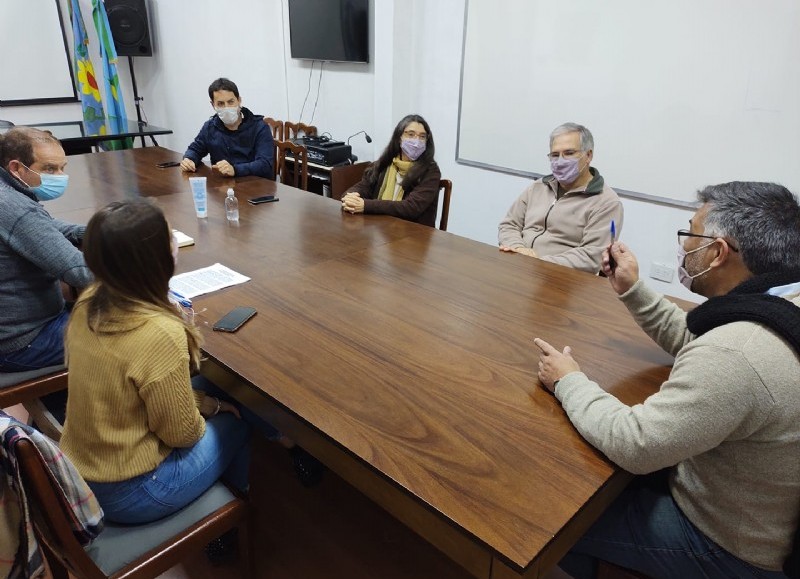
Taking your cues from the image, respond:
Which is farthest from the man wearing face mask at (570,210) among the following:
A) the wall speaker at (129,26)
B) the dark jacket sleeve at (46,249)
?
the wall speaker at (129,26)

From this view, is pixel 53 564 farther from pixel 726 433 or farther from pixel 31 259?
pixel 726 433

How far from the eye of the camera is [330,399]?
1.06 meters

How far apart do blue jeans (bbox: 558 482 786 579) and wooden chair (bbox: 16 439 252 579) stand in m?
0.76

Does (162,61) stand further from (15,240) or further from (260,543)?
(260,543)

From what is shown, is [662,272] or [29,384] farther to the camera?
[662,272]

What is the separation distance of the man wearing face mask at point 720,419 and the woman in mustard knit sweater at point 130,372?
2.47ft

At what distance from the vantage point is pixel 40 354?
1.57 metres

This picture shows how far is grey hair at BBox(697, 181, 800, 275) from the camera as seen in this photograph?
93 cm

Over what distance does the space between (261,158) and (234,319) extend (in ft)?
6.57

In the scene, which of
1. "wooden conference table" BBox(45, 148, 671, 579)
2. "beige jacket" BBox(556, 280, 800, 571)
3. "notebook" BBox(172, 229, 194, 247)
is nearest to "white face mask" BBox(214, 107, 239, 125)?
"wooden conference table" BBox(45, 148, 671, 579)

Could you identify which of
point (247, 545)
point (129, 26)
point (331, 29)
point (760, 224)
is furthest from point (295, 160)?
point (129, 26)

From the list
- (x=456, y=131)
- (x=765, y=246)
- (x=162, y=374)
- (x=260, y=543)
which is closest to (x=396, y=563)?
(x=260, y=543)

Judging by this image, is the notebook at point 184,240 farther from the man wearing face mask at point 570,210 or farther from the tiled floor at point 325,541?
the man wearing face mask at point 570,210

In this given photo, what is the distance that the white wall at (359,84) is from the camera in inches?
136
